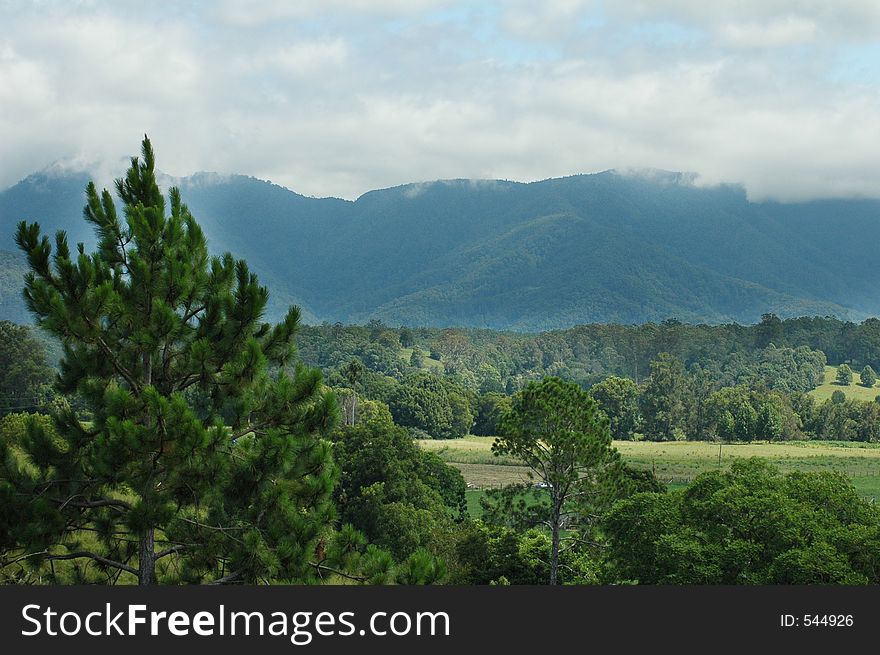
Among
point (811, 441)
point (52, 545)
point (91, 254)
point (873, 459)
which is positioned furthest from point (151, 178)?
point (811, 441)

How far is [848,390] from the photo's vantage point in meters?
121

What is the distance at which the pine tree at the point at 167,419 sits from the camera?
1150 cm

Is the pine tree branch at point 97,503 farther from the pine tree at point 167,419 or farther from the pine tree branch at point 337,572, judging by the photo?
the pine tree branch at point 337,572

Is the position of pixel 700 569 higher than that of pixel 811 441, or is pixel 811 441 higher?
pixel 700 569

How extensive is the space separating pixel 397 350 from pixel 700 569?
378 ft

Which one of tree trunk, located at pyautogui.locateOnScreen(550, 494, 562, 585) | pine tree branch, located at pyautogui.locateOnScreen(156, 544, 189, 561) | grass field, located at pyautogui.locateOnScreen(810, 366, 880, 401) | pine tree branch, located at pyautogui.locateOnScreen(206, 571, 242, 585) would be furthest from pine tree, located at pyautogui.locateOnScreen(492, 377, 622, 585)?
grass field, located at pyautogui.locateOnScreen(810, 366, 880, 401)

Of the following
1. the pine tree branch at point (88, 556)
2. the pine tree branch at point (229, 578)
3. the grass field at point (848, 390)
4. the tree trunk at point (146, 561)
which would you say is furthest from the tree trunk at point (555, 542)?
the grass field at point (848, 390)

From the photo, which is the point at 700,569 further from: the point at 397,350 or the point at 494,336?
the point at 494,336

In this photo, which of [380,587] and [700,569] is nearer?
[380,587]

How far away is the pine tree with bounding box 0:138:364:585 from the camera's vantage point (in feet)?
37.7

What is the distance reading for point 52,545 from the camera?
11836 millimetres

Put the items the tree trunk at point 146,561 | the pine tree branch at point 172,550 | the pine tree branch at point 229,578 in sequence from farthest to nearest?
1. the pine tree branch at point 172,550
2. the tree trunk at point 146,561
3. the pine tree branch at point 229,578

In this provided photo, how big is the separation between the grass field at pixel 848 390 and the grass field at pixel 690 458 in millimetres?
37163

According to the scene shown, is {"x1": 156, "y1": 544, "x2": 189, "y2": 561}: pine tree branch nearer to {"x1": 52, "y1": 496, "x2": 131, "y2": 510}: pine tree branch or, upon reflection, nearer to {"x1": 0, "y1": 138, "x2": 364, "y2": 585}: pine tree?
{"x1": 0, "y1": 138, "x2": 364, "y2": 585}: pine tree
